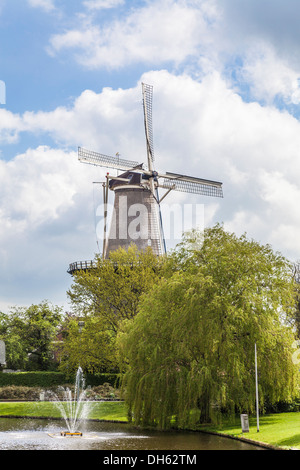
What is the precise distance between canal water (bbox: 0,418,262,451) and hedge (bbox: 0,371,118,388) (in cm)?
1598

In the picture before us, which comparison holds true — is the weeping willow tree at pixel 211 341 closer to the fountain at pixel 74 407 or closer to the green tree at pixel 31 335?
the fountain at pixel 74 407

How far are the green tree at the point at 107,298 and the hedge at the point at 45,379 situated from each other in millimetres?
771

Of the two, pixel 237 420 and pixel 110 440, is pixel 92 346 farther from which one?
pixel 110 440

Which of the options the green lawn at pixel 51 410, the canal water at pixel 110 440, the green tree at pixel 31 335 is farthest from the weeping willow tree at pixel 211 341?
the green tree at pixel 31 335

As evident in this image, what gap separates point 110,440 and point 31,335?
99.9 feet

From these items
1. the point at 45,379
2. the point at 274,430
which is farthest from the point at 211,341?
the point at 45,379

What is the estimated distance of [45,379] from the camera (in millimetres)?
41594

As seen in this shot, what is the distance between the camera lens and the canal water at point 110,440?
18203 mm

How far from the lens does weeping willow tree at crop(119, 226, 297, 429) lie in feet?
74.8
